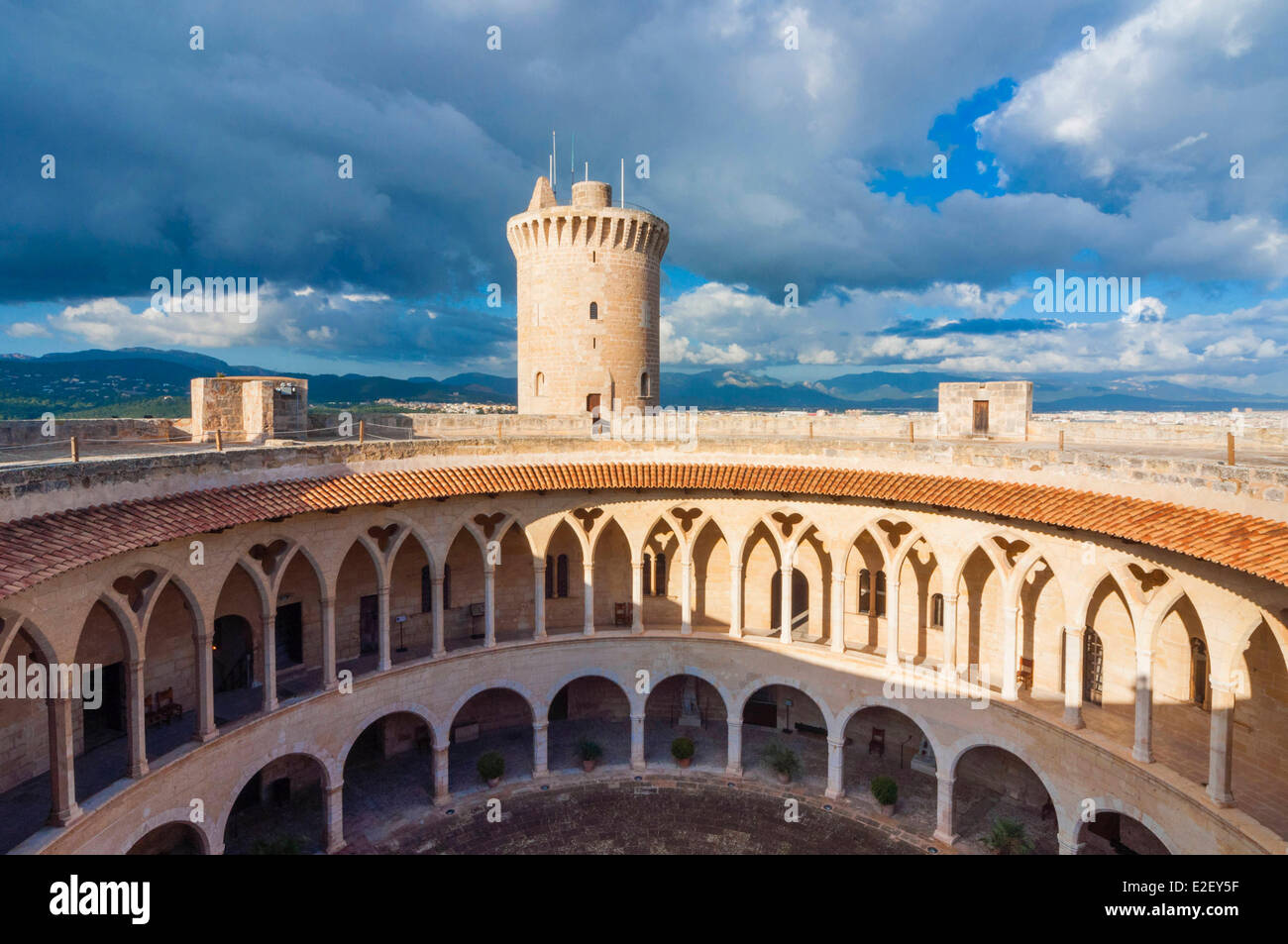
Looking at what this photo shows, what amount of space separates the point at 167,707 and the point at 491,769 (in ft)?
33.0

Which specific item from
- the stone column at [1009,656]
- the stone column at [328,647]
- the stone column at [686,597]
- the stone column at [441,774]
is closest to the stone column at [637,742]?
the stone column at [686,597]

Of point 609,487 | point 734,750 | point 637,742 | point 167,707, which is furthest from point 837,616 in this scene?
point 167,707

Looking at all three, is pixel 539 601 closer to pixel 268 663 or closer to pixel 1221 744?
pixel 268 663

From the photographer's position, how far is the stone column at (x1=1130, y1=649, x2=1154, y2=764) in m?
17.2

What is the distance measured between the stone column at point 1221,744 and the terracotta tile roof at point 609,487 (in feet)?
10.5

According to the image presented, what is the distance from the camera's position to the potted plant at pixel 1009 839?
→ 20797 mm

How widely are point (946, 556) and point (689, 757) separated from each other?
11.7 m

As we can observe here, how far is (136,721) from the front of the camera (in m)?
15.7

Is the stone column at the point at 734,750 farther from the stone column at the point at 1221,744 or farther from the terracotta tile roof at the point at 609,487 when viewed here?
the stone column at the point at 1221,744

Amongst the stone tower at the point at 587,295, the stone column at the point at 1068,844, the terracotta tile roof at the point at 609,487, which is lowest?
the stone column at the point at 1068,844

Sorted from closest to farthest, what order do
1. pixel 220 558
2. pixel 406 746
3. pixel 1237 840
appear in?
1. pixel 1237 840
2. pixel 220 558
3. pixel 406 746

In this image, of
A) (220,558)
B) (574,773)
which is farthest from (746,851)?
(220,558)

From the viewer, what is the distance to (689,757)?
86.9 ft
